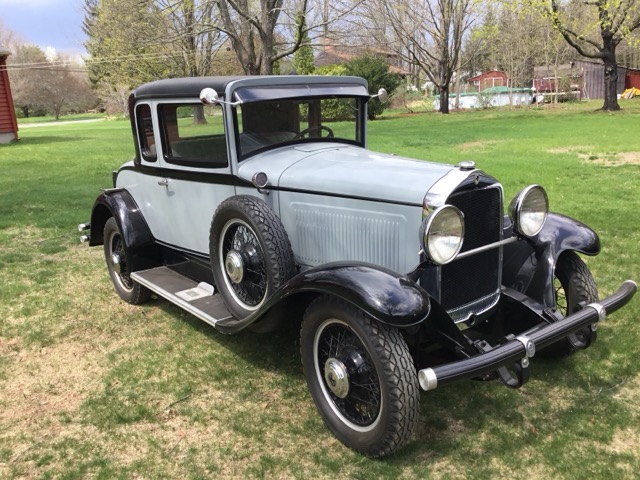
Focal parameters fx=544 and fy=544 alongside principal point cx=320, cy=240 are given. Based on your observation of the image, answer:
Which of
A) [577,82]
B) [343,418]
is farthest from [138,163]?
[577,82]

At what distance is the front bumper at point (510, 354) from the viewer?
8.13ft

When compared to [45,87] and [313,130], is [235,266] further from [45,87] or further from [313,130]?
[45,87]

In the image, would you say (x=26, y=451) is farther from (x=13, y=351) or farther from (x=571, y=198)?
(x=571, y=198)

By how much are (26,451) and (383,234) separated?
7.77 feet

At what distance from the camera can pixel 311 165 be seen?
368 cm

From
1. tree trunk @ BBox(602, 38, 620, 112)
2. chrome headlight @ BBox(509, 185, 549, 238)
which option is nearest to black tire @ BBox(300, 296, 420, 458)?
chrome headlight @ BBox(509, 185, 549, 238)

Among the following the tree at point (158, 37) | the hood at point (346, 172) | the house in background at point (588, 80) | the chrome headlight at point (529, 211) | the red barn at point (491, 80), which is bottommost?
the chrome headlight at point (529, 211)

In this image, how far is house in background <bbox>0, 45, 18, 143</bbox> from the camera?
21.7 meters

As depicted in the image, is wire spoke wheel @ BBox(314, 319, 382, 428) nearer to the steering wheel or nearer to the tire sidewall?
the tire sidewall

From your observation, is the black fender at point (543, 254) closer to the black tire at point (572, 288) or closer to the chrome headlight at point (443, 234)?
the black tire at point (572, 288)

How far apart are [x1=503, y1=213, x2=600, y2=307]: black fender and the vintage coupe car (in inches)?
0.4

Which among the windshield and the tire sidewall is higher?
the windshield

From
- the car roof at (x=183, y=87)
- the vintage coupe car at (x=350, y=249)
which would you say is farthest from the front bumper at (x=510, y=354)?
the car roof at (x=183, y=87)

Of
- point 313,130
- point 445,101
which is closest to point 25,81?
point 445,101
